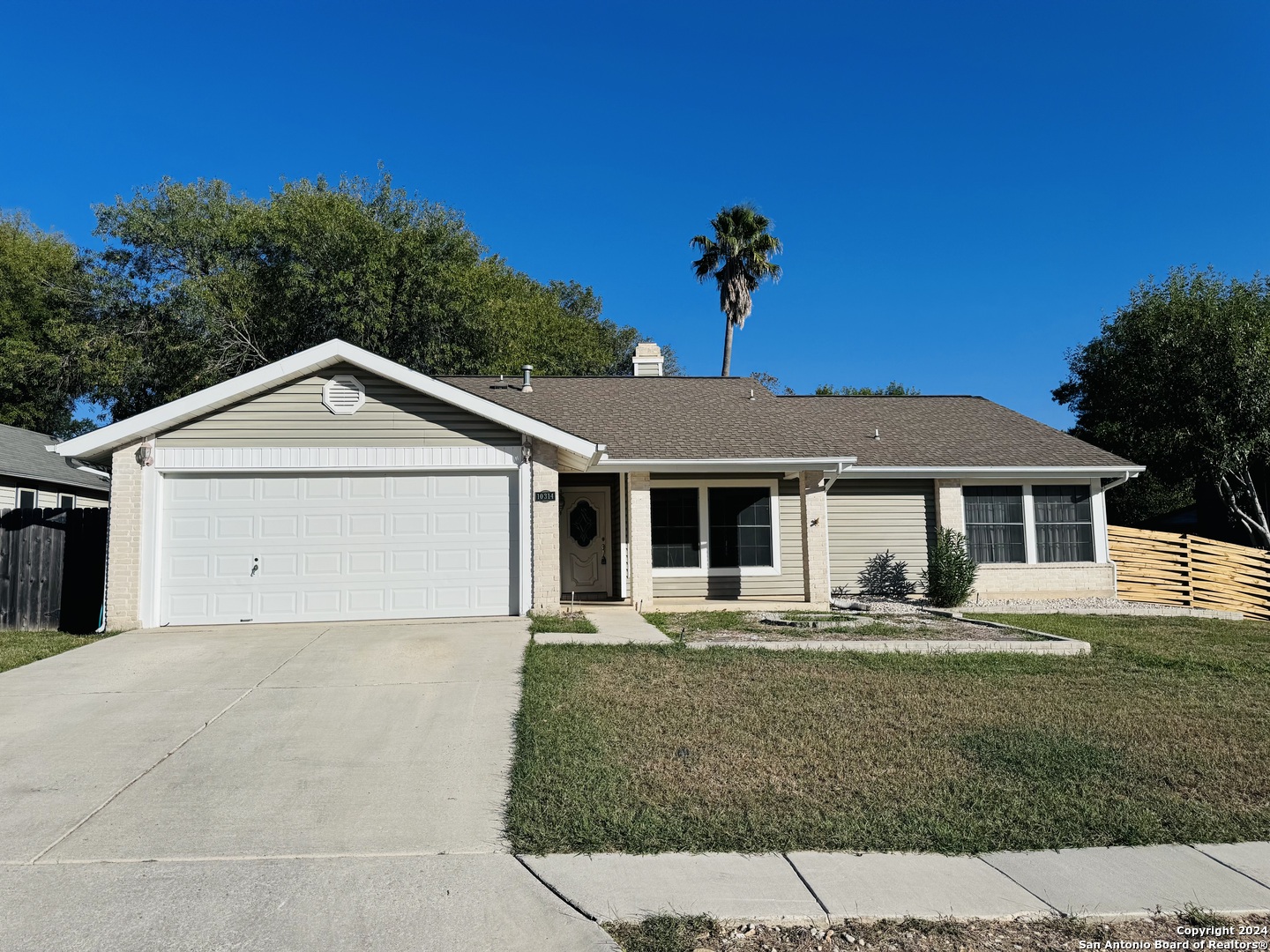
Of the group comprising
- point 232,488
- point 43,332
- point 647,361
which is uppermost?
point 43,332

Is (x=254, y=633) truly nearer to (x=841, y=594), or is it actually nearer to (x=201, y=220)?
(x=841, y=594)

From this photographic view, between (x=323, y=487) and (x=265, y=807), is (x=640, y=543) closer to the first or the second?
(x=323, y=487)

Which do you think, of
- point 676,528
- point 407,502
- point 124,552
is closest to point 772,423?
point 676,528

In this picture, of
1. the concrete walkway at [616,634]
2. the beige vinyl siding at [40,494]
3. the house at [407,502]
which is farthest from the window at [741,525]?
the beige vinyl siding at [40,494]

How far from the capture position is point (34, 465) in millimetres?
18188

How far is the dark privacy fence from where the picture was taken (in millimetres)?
12266

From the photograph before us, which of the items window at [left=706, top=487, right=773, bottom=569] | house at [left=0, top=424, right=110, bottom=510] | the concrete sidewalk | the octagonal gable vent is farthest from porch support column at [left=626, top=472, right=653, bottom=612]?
house at [left=0, top=424, right=110, bottom=510]

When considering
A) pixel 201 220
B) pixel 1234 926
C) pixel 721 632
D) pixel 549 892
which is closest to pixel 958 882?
pixel 1234 926

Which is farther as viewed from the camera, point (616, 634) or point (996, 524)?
point (996, 524)

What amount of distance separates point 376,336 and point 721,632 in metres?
18.0

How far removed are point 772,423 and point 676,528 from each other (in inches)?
111

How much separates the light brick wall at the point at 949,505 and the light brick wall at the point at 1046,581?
1020 millimetres

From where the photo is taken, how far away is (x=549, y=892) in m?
3.94

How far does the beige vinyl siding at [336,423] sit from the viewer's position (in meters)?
11.6
